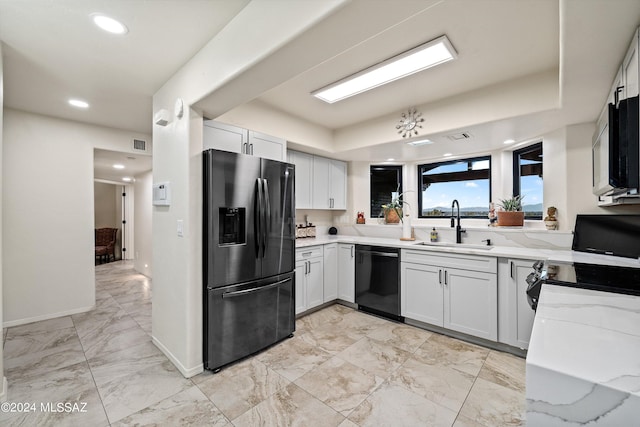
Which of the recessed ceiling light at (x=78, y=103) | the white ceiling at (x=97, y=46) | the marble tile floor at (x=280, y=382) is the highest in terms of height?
the white ceiling at (x=97, y=46)

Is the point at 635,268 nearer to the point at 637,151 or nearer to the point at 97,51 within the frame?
the point at 637,151

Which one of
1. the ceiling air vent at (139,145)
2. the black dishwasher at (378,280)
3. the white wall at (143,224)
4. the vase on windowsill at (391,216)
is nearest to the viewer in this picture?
the black dishwasher at (378,280)

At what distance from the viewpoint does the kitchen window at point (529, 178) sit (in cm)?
314

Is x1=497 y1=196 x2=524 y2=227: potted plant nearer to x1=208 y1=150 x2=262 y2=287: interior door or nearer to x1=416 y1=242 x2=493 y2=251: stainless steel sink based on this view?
x1=416 y1=242 x2=493 y2=251: stainless steel sink

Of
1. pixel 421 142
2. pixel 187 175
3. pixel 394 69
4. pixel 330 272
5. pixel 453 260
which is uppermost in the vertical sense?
pixel 394 69

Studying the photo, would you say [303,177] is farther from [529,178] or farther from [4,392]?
[4,392]

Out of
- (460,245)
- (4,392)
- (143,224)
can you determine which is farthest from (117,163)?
(460,245)

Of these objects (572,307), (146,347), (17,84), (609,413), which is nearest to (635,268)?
(572,307)

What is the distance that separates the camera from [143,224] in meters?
5.71

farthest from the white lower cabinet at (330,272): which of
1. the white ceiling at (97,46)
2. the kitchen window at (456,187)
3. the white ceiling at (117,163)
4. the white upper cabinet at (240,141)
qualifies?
the white ceiling at (117,163)

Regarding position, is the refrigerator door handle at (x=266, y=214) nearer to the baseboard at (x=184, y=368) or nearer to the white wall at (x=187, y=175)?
the white wall at (x=187, y=175)

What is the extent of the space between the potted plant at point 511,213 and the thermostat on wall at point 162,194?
348 cm

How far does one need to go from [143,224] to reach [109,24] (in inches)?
189

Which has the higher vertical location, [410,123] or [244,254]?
[410,123]
